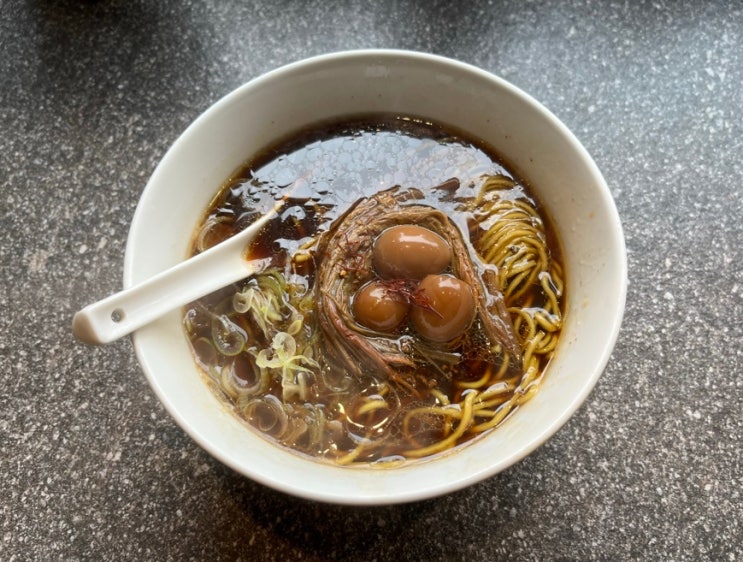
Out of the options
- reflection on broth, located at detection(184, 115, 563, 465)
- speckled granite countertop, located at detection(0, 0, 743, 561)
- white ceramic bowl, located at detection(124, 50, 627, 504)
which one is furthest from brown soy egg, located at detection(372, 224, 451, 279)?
speckled granite countertop, located at detection(0, 0, 743, 561)

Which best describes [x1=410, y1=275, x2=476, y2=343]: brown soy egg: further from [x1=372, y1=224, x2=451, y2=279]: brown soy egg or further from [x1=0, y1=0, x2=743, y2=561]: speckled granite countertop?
[x1=0, y1=0, x2=743, y2=561]: speckled granite countertop

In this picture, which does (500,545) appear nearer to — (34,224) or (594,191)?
(594,191)

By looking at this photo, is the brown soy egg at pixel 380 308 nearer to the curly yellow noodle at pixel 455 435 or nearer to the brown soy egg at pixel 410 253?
the brown soy egg at pixel 410 253

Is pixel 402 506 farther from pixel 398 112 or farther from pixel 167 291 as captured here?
pixel 398 112

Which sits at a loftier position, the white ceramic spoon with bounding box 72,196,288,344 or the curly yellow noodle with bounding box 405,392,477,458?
the white ceramic spoon with bounding box 72,196,288,344

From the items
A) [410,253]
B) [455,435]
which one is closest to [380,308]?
[410,253]

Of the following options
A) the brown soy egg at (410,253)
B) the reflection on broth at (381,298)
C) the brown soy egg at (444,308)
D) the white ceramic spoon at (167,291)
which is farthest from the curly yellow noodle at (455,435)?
the white ceramic spoon at (167,291)

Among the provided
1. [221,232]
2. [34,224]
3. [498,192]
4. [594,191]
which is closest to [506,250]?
[498,192]
